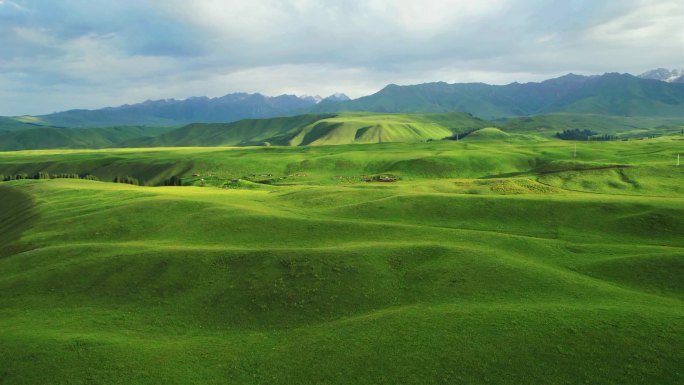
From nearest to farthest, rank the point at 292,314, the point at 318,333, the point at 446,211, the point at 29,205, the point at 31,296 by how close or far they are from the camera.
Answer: the point at 318,333 < the point at 292,314 < the point at 31,296 < the point at 446,211 < the point at 29,205

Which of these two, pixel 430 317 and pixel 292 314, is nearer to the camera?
pixel 430 317

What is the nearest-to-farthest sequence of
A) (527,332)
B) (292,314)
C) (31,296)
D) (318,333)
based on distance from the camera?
1. (527,332)
2. (318,333)
3. (292,314)
4. (31,296)

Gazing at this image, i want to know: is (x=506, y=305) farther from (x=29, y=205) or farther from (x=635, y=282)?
(x=29, y=205)

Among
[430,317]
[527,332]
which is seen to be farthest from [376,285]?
[527,332]

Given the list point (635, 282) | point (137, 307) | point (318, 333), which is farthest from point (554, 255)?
point (137, 307)

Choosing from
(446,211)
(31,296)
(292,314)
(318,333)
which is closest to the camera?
(318,333)

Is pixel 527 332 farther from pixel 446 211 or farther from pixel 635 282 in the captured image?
pixel 446 211
